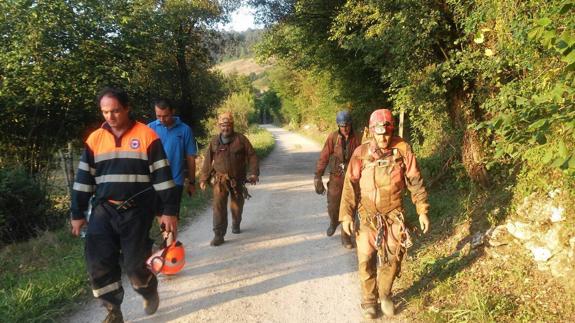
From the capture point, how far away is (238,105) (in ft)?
126

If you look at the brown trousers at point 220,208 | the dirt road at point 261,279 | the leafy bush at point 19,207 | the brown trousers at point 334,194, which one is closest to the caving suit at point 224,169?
the brown trousers at point 220,208

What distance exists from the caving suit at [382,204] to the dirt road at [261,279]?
502 millimetres

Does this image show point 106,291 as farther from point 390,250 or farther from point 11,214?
point 11,214

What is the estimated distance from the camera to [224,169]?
6.34 metres

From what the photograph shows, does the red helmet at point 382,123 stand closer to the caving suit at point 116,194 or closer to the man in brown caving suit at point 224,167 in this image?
the caving suit at point 116,194

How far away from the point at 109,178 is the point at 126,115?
1.83 feet

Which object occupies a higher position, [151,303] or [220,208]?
[220,208]

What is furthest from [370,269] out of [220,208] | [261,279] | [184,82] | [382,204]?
[184,82]

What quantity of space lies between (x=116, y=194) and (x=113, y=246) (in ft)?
1.54

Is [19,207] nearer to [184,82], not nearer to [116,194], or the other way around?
[116,194]

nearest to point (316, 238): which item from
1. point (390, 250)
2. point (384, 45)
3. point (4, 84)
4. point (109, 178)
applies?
point (390, 250)

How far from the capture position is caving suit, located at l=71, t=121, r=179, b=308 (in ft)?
11.8

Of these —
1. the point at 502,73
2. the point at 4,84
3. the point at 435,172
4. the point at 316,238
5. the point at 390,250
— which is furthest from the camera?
the point at 4,84

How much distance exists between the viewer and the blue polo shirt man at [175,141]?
5.35 meters
